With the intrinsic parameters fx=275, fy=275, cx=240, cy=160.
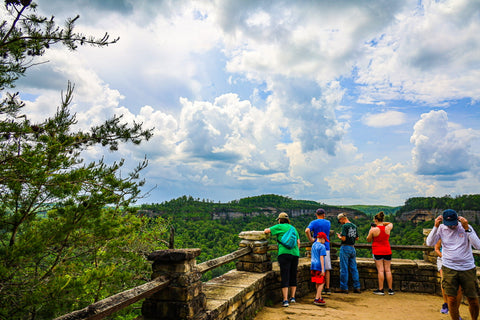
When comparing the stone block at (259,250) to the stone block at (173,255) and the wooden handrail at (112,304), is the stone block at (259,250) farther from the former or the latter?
the wooden handrail at (112,304)

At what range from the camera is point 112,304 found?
211 cm

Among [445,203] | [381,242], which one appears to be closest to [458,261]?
[381,242]

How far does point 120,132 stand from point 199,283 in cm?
372

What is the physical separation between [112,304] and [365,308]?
4645mm

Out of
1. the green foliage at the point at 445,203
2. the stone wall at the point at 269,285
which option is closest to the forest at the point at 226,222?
the green foliage at the point at 445,203

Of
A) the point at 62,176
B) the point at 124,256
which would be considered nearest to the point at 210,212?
the point at 124,256

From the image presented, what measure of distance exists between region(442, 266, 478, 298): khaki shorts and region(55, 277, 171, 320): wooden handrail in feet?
12.4

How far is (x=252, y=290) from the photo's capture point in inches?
174

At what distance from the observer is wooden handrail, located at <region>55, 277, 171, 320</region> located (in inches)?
73.7

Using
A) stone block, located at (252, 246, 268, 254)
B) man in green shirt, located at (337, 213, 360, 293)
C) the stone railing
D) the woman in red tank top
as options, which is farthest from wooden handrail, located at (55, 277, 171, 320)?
the woman in red tank top

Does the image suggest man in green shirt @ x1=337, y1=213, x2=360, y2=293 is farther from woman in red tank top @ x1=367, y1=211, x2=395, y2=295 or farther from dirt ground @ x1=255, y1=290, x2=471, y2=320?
woman in red tank top @ x1=367, y1=211, x2=395, y2=295

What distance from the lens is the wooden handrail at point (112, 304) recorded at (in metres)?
1.87

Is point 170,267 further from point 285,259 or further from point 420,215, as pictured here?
point 420,215

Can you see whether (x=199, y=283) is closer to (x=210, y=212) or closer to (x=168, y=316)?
(x=168, y=316)
